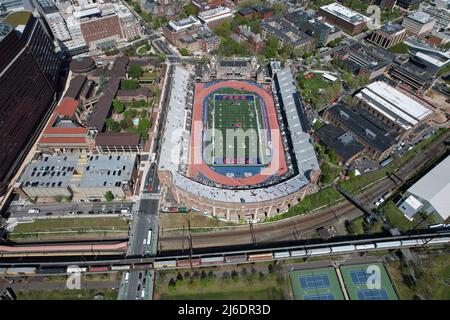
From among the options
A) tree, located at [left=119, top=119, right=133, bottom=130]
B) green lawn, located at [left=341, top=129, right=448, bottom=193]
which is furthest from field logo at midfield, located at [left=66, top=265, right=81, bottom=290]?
green lawn, located at [left=341, top=129, right=448, bottom=193]

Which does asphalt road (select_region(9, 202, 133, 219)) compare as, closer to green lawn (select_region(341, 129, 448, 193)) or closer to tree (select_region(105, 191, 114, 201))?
tree (select_region(105, 191, 114, 201))

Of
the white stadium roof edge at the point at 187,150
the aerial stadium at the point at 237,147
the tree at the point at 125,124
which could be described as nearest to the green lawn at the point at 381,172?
the aerial stadium at the point at 237,147

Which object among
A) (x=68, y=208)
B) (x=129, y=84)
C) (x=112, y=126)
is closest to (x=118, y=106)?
(x=112, y=126)

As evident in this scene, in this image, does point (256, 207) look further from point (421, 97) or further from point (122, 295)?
point (421, 97)

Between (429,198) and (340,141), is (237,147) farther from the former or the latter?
(429,198)

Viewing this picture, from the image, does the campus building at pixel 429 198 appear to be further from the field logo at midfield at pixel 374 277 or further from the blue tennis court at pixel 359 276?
the blue tennis court at pixel 359 276

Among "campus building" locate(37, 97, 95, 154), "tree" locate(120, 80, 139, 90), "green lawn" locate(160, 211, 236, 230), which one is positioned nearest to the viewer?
"green lawn" locate(160, 211, 236, 230)
